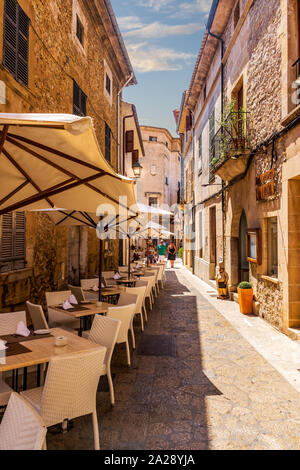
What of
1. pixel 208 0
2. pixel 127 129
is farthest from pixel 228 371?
pixel 127 129

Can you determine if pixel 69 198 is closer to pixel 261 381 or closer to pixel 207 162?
pixel 261 381

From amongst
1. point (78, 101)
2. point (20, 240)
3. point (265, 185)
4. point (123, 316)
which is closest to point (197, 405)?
point (123, 316)

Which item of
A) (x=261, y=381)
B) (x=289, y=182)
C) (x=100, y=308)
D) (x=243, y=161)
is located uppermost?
(x=243, y=161)

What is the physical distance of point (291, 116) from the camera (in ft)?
19.9

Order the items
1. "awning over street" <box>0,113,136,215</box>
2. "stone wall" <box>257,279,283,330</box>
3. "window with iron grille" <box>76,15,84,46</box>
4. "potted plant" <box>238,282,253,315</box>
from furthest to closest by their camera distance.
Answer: "window with iron grille" <box>76,15,84,46</box>, "potted plant" <box>238,282,253,315</box>, "stone wall" <box>257,279,283,330</box>, "awning over street" <box>0,113,136,215</box>

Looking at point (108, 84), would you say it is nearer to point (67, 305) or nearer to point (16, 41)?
point (16, 41)

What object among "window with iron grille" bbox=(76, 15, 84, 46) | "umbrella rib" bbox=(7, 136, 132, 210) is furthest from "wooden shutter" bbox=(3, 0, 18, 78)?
"window with iron grille" bbox=(76, 15, 84, 46)

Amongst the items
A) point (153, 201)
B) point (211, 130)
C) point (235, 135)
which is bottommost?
point (235, 135)

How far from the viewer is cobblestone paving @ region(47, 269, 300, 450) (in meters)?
3.03

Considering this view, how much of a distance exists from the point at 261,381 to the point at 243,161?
5.76 m

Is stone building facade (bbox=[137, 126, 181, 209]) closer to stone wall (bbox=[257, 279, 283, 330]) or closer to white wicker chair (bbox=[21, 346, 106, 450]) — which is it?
stone wall (bbox=[257, 279, 283, 330])

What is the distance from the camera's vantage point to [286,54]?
629cm

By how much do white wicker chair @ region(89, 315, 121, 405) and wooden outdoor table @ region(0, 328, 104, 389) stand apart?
15.5 inches

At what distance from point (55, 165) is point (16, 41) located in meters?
3.96
